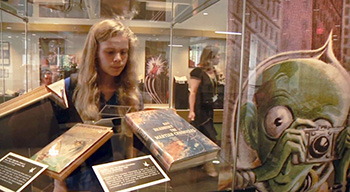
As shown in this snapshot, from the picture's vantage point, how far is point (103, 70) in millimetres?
915

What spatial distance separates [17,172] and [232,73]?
102 cm

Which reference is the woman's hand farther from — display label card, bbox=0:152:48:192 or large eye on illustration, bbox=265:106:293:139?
display label card, bbox=0:152:48:192

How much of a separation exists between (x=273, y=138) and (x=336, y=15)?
816 millimetres

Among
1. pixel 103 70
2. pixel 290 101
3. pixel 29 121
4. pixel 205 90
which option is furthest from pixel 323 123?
pixel 29 121

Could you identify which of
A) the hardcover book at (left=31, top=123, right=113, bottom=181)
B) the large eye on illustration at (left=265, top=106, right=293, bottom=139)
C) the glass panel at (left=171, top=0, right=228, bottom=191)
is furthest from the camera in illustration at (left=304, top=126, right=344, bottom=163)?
the hardcover book at (left=31, top=123, right=113, bottom=181)

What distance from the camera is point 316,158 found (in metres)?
1.52

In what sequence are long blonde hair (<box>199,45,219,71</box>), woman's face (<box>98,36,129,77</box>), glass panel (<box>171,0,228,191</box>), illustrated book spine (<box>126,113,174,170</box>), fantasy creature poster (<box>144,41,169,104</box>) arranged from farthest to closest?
long blonde hair (<box>199,45,219,71</box>) → glass panel (<box>171,0,228,191</box>) → fantasy creature poster (<box>144,41,169,104</box>) → woman's face (<box>98,36,129,77</box>) → illustrated book spine (<box>126,113,174,170</box>)

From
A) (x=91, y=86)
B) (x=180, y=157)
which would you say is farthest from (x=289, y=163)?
(x=91, y=86)

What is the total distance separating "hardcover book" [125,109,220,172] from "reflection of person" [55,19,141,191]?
0.12 m

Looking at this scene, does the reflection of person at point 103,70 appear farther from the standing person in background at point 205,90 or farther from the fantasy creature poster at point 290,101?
the fantasy creature poster at point 290,101

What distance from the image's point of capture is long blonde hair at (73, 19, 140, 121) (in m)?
0.90

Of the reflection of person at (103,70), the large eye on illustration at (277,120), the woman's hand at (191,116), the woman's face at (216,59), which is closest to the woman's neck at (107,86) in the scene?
the reflection of person at (103,70)

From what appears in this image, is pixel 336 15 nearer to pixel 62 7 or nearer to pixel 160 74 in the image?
pixel 160 74

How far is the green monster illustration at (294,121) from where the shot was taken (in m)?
1.44
